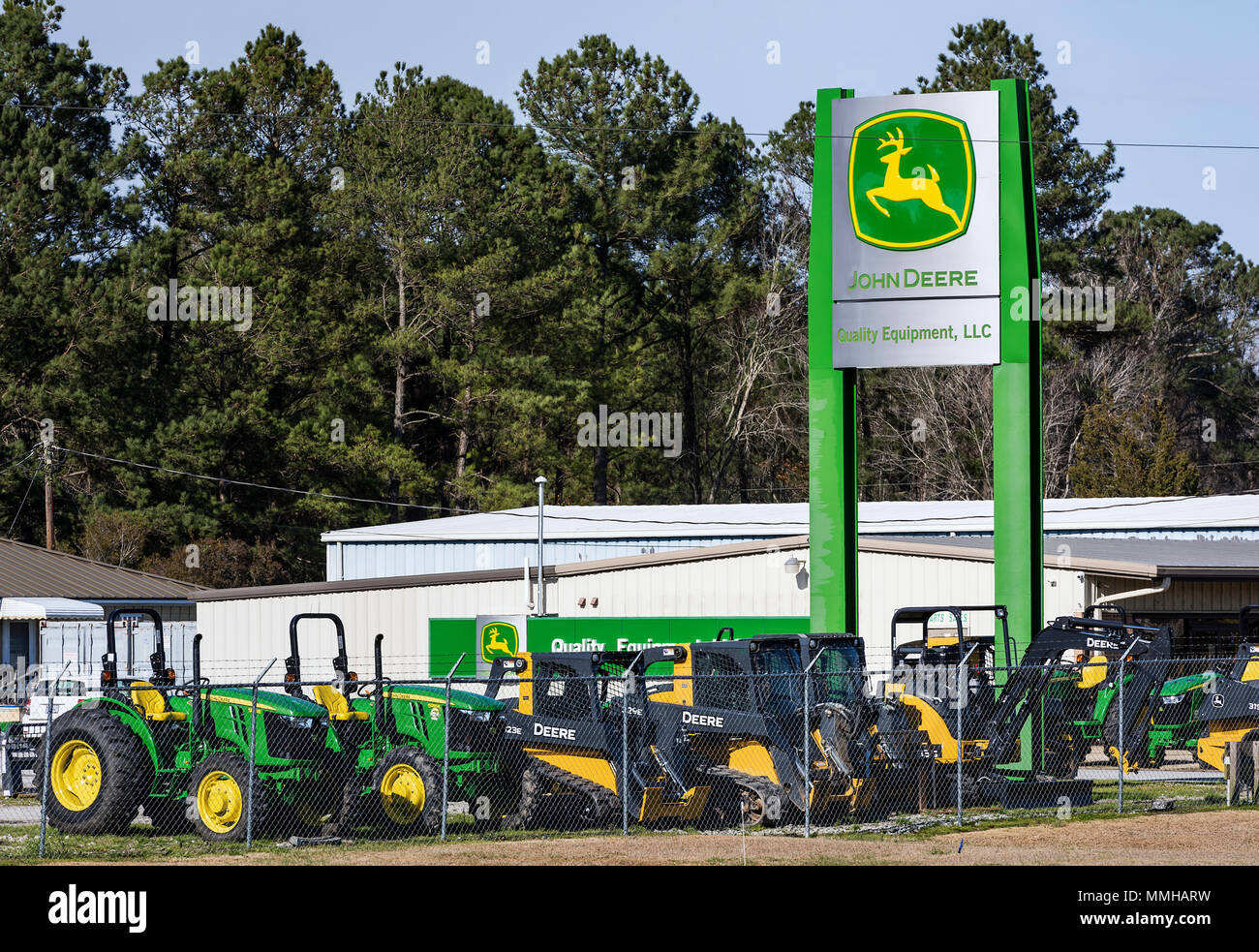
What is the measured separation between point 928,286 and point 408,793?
1092 cm

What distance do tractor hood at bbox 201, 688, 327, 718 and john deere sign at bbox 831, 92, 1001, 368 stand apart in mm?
9912

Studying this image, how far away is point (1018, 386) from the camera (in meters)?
22.6

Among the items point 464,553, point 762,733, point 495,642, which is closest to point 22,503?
point 464,553

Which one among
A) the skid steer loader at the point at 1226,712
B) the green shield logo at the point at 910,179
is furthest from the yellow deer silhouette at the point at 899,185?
the skid steer loader at the point at 1226,712

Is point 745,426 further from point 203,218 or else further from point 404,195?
point 203,218

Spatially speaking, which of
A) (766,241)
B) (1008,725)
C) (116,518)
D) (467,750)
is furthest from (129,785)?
(766,241)

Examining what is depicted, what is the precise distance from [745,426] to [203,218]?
70.5 feet

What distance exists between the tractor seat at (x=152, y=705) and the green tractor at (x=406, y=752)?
132cm

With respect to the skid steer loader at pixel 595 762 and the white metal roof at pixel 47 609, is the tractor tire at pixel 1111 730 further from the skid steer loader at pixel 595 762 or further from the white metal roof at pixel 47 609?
the white metal roof at pixel 47 609

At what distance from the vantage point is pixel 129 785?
16188mm

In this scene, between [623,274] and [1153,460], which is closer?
[1153,460]

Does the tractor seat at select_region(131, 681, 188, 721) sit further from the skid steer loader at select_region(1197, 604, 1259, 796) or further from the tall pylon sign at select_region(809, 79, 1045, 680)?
the skid steer loader at select_region(1197, 604, 1259, 796)

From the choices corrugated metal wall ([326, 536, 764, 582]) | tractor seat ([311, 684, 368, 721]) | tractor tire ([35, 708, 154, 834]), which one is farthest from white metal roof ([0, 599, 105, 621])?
tractor seat ([311, 684, 368, 721])

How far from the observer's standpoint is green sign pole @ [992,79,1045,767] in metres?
22.4
